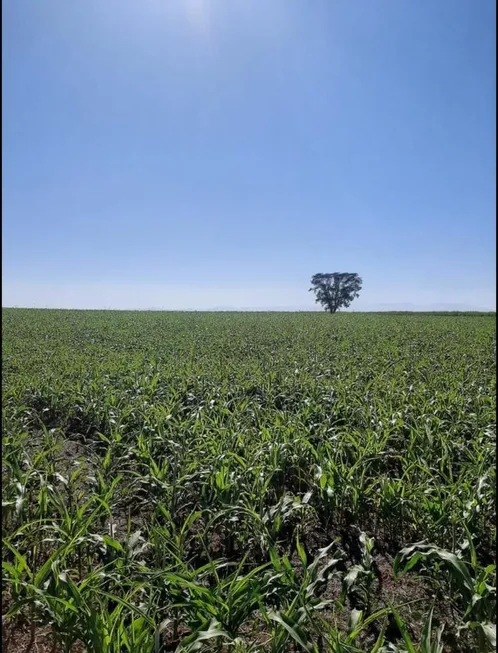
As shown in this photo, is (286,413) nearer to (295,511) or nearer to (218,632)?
(295,511)

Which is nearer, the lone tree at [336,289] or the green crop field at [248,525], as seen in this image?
the green crop field at [248,525]

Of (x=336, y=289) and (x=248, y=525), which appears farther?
(x=336, y=289)

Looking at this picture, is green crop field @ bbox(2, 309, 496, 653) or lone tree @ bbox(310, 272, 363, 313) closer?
green crop field @ bbox(2, 309, 496, 653)

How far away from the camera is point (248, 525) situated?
8.77ft

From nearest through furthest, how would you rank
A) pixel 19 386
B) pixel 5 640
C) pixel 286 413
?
pixel 5 640 → pixel 286 413 → pixel 19 386

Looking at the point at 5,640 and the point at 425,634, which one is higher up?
the point at 425,634

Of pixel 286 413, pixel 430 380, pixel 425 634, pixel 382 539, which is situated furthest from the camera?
pixel 430 380

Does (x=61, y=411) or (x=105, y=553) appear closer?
(x=105, y=553)

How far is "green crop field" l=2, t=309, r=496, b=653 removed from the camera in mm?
1827

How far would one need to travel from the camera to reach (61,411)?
17.6 feet

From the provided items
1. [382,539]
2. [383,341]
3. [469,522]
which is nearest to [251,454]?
[382,539]

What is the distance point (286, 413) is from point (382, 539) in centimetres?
241

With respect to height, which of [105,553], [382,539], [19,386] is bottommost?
[382,539]

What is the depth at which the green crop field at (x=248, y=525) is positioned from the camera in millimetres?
1827
